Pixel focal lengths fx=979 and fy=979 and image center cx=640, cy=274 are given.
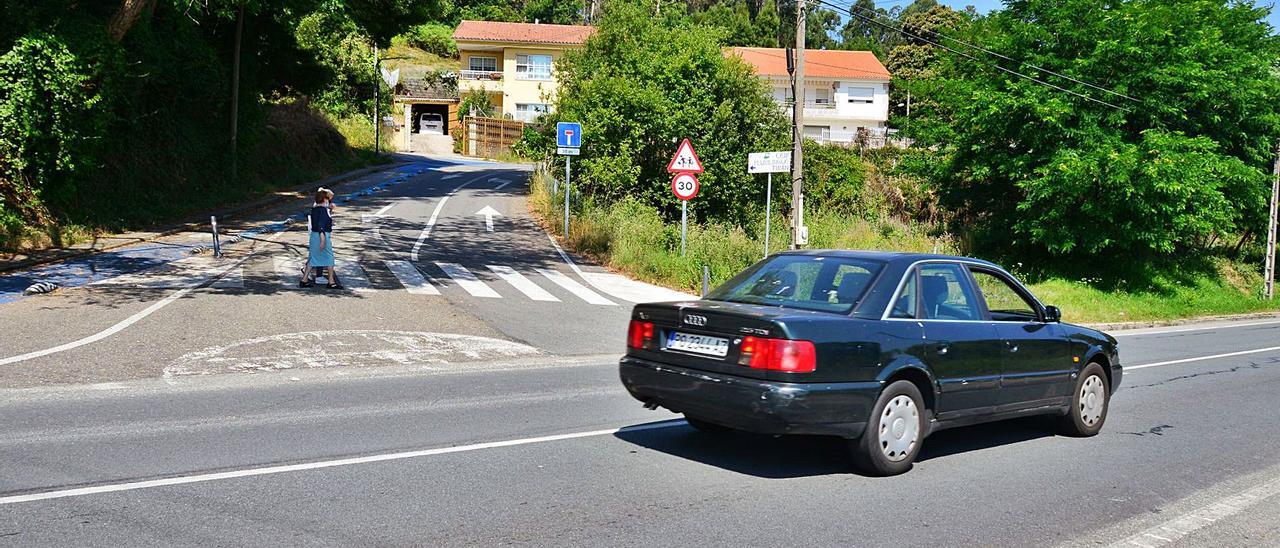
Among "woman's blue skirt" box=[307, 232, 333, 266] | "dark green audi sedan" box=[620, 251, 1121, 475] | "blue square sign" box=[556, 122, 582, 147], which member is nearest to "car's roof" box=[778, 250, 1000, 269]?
"dark green audi sedan" box=[620, 251, 1121, 475]

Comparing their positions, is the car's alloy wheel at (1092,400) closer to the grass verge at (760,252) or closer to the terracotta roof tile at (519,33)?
the grass verge at (760,252)

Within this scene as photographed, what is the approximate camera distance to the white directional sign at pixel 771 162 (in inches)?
723

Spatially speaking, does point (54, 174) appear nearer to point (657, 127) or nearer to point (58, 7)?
point (58, 7)

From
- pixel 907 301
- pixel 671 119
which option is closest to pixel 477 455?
pixel 907 301

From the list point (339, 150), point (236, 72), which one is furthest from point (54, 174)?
point (339, 150)

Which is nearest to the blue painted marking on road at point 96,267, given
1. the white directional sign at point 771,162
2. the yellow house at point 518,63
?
the white directional sign at point 771,162

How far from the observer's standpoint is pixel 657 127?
26.9 metres

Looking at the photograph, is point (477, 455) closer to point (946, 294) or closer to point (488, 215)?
point (946, 294)

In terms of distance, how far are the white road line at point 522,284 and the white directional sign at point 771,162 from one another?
4704 mm

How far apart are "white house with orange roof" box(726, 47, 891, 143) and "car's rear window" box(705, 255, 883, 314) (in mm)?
64371

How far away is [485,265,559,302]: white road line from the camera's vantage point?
57.1 feet

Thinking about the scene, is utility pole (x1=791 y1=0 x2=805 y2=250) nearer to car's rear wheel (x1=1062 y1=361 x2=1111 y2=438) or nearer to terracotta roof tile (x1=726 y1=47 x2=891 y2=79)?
car's rear wheel (x1=1062 y1=361 x2=1111 y2=438)

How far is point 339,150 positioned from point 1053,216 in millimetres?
28164

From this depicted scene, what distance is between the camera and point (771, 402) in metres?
6.06
